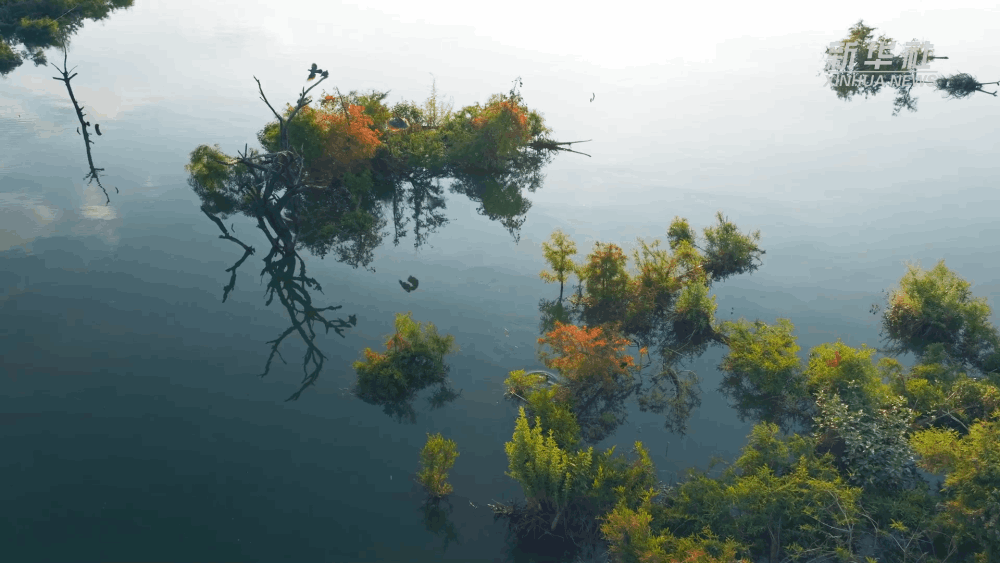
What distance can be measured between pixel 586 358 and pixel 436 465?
5.19 meters

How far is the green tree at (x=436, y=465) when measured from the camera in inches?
502

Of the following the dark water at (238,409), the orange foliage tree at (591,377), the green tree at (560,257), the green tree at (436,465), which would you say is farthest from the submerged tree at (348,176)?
the orange foliage tree at (591,377)

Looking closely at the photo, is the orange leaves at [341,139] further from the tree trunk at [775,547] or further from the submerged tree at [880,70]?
the submerged tree at [880,70]

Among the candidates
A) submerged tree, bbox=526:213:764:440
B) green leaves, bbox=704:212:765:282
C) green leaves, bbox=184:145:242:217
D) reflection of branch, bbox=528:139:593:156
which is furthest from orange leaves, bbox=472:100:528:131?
green leaves, bbox=184:145:242:217

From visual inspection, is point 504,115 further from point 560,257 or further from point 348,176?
point 560,257

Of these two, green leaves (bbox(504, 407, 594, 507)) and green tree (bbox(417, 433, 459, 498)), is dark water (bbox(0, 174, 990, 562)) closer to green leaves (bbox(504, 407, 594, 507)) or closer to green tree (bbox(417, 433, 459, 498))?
green tree (bbox(417, 433, 459, 498))

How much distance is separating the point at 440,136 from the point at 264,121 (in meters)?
16.0

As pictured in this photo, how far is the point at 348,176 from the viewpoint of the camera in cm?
2662

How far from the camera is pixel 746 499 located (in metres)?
11.4

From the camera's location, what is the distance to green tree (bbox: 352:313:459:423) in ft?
52.1

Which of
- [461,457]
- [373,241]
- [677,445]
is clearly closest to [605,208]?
[373,241]

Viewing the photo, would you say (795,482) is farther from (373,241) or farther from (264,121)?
(264,121)

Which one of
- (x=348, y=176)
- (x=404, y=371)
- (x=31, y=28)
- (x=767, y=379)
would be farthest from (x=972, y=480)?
(x=31, y=28)

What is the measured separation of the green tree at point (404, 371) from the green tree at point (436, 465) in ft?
8.81
